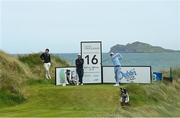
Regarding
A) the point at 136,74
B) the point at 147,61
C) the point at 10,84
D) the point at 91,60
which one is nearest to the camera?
the point at 10,84

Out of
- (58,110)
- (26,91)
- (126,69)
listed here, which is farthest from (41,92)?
(126,69)

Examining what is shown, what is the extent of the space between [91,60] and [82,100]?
544cm

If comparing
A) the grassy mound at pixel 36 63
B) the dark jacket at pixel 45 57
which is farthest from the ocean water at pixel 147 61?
the dark jacket at pixel 45 57

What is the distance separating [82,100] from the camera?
2712 centimetres

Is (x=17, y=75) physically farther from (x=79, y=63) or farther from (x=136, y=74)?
(x=136, y=74)

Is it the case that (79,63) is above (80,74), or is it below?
above

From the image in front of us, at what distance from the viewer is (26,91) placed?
94.8 feet

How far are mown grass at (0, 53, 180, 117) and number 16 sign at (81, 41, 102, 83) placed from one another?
2552mm

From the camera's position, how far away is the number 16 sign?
32.2 metres

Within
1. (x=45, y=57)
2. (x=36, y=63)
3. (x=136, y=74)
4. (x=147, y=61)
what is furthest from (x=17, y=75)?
(x=147, y=61)

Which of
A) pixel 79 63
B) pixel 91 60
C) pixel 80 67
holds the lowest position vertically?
pixel 80 67

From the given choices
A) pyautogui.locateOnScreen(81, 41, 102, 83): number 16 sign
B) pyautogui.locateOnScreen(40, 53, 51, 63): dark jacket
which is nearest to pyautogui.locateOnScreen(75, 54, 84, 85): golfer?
pyautogui.locateOnScreen(81, 41, 102, 83): number 16 sign

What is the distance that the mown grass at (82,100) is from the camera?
24234 mm

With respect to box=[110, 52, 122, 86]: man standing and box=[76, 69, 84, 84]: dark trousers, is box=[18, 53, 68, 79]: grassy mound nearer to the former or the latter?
box=[76, 69, 84, 84]: dark trousers
